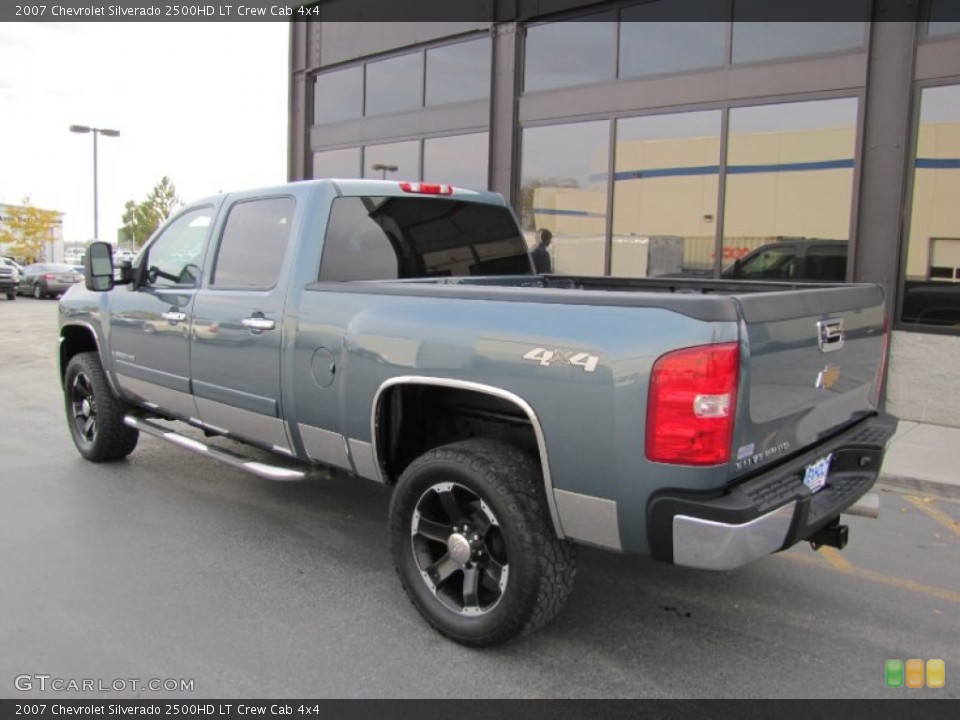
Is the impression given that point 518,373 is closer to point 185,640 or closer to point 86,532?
point 185,640

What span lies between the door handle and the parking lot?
1.23 metres

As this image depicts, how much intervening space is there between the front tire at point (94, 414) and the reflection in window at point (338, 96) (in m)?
9.02

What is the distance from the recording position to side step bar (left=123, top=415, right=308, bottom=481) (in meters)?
4.10

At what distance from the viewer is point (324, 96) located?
14.7 m

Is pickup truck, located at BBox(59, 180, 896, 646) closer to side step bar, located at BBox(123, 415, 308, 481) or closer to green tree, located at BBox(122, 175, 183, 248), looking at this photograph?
side step bar, located at BBox(123, 415, 308, 481)

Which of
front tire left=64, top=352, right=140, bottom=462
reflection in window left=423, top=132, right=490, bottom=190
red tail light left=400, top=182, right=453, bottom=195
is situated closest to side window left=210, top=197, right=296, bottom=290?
A: red tail light left=400, top=182, right=453, bottom=195

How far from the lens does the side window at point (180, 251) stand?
4.94 meters

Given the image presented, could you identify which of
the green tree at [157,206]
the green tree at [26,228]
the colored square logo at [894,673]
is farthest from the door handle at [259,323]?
the green tree at [157,206]

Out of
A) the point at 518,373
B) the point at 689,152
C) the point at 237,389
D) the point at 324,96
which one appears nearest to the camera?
the point at 518,373

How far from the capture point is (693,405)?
2.62 meters

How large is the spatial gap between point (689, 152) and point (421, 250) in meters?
6.27

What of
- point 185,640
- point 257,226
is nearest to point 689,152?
point 257,226

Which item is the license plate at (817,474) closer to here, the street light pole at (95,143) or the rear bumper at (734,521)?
the rear bumper at (734,521)

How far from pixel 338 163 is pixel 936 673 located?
13.1 meters
